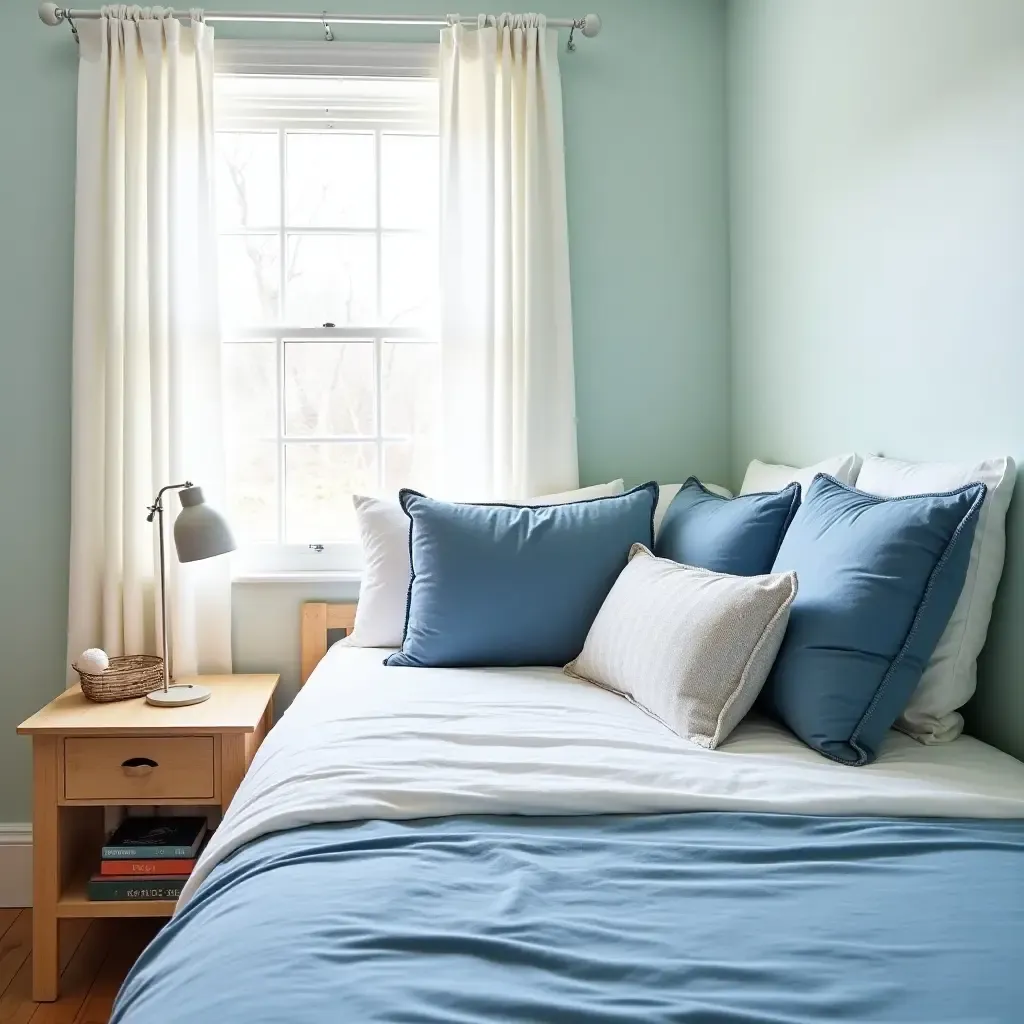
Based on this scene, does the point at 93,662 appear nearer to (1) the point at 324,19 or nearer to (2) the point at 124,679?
(2) the point at 124,679

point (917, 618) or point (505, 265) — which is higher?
point (505, 265)

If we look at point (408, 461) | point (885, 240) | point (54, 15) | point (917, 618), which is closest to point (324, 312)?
point (408, 461)

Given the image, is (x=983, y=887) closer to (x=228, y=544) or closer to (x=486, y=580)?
(x=486, y=580)

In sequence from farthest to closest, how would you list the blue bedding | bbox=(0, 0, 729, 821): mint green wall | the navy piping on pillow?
bbox=(0, 0, 729, 821): mint green wall → the navy piping on pillow → the blue bedding

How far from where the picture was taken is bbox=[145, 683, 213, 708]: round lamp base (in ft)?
7.98

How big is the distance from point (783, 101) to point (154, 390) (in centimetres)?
183

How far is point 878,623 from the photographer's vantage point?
5.39ft

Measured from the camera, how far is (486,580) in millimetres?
2301

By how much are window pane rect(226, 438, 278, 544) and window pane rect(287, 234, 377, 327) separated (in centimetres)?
40

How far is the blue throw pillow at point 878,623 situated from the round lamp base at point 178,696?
4.84 feet

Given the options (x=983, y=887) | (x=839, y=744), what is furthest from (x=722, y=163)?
Result: (x=983, y=887)

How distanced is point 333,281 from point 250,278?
243 mm

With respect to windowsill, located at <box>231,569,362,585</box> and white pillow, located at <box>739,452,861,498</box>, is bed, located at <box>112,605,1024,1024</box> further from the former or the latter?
windowsill, located at <box>231,569,362,585</box>

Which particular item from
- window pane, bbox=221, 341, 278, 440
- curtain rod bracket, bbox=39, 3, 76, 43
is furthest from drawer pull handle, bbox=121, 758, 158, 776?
curtain rod bracket, bbox=39, 3, 76, 43
